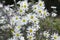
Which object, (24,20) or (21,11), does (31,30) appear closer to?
(24,20)

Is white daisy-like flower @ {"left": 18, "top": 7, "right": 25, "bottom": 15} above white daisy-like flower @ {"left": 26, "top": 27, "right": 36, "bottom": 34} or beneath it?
above

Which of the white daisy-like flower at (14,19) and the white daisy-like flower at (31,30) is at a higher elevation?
the white daisy-like flower at (14,19)

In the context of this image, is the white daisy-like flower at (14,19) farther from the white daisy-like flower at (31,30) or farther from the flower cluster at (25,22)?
the white daisy-like flower at (31,30)

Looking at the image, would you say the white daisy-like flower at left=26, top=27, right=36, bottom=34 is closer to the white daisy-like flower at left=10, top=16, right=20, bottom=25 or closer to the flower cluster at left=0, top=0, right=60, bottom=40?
the flower cluster at left=0, top=0, right=60, bottom=40

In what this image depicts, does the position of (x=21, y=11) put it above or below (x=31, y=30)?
above

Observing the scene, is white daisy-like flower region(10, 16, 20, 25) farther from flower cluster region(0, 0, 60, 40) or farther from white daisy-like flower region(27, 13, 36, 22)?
white daisy-like flower region(27, 13, 36, 22)

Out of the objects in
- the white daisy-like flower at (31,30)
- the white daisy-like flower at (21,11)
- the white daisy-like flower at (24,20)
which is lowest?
the white daisy-like flower at (31,30)

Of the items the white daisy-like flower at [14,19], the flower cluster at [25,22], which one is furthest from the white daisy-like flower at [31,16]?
the white daisy-like flower at [14,19]

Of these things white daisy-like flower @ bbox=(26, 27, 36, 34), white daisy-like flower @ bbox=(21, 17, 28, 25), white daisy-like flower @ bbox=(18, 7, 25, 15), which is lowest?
white daisy-like flower @ bbox=(26, 27, 36, 34)

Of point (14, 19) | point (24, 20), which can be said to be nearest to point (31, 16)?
point (24, 20)

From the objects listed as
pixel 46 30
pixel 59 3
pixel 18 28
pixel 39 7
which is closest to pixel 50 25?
pixel 46 30

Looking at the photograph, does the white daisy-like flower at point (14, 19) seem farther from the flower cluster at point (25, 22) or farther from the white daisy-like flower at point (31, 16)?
the white daisy-like flower at point (31, 16)

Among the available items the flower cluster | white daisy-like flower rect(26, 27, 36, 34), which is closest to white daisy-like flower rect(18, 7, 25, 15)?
the flower cluster

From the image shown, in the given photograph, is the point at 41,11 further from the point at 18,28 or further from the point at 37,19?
the point at 18,28
